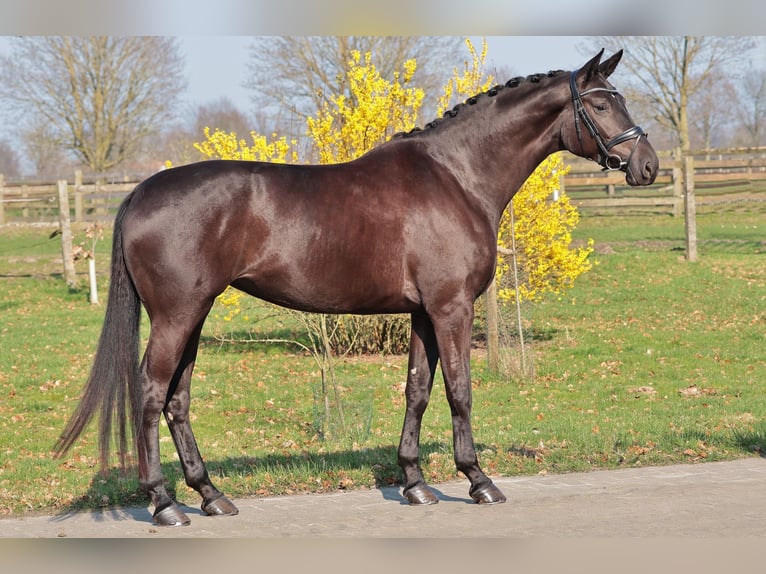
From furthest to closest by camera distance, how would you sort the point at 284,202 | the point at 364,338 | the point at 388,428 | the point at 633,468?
the point at 364,338
the point at 388,428
the point at 633,468
the point at 284,202

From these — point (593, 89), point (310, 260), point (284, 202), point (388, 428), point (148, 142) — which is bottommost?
point (388, 428)

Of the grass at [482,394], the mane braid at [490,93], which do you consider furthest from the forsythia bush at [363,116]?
the mane braid at [490,93]

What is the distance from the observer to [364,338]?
1313 cm

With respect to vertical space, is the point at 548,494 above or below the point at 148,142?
below

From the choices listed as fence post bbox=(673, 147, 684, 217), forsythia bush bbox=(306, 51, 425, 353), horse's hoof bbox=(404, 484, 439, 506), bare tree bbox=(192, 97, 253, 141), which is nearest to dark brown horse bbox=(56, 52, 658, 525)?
horse's hoof bbox=(404, 484, 439, 506)

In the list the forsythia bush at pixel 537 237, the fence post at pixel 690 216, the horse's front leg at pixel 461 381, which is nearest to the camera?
the horse's front leg at pixel 461 381

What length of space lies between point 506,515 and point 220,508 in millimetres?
1787

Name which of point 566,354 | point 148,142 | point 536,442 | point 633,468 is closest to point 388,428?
point 536,442

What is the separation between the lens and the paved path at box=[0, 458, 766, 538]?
533 centimetres

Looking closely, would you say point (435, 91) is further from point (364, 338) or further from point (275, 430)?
point (275, 430)

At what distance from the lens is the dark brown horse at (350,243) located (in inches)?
217

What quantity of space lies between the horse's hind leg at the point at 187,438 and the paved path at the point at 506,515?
9 centimetres

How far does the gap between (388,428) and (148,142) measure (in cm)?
3302

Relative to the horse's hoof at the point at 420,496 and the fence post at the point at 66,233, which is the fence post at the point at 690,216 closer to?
the fence post at the point at 66,233
